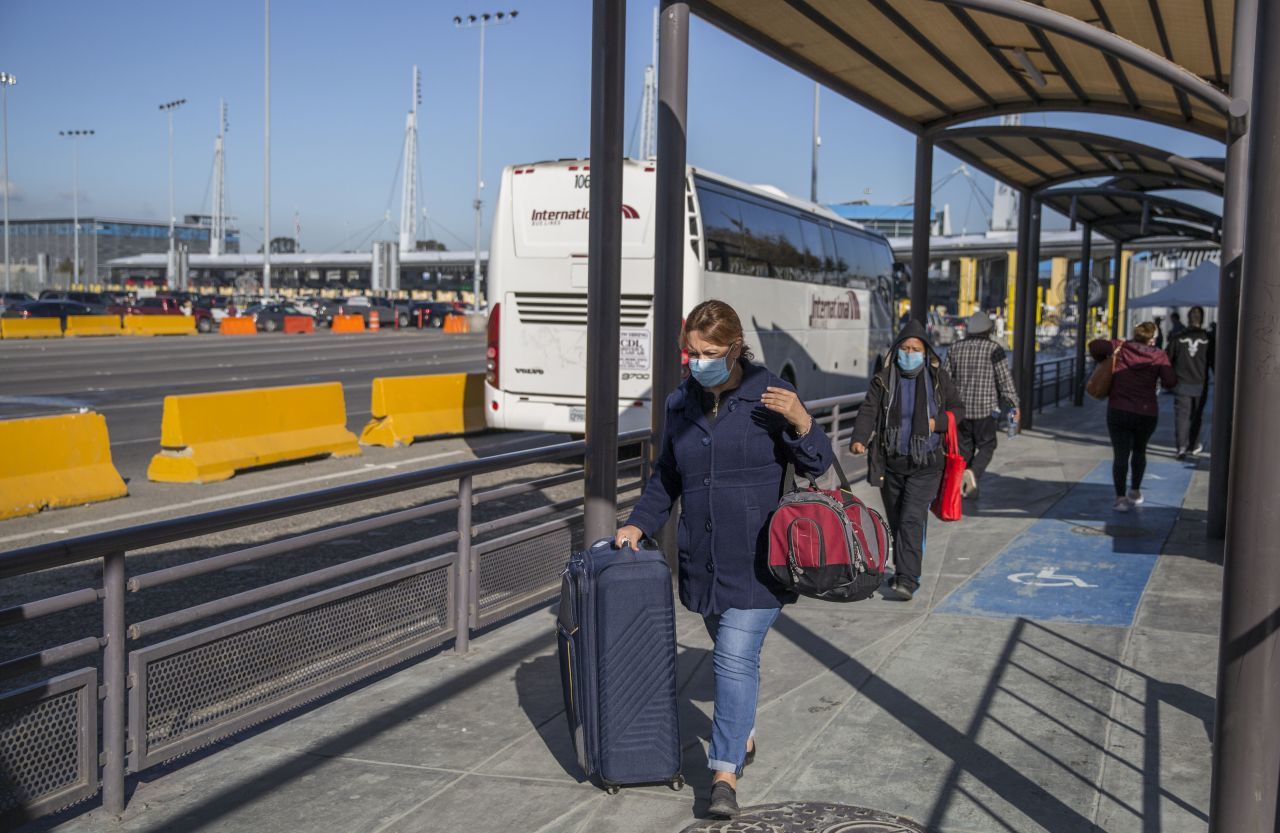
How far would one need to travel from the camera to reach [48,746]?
429cm

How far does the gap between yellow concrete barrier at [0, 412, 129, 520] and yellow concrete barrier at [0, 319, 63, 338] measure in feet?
119

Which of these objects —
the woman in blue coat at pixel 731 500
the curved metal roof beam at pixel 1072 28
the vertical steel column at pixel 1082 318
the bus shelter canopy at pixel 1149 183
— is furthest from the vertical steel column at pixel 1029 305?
the woman in blue coat at pixel 731 500

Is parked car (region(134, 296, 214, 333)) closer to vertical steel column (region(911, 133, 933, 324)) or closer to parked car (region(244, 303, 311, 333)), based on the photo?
parked car (region(244, 303, 311, 333))

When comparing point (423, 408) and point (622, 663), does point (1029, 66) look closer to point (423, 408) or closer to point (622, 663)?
point (622, 663)

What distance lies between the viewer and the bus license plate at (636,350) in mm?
15258

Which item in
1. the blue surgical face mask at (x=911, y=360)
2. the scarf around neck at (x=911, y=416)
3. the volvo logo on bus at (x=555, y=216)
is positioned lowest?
the scarf around neck at (x=911, y=416)

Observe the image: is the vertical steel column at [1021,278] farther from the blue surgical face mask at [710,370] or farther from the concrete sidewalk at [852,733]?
the blue surgical face mask at [710,370]

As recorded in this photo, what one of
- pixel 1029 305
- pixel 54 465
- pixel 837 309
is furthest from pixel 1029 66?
pixel 837 309

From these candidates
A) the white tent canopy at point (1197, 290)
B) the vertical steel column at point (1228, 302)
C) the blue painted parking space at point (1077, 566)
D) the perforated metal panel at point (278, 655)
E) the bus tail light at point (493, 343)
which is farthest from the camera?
the white tent canopy at point (1197, 290)

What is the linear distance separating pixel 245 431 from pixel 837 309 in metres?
10.3

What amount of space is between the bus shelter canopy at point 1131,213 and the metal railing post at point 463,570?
42.1 feet

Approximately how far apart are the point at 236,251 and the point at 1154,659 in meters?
206

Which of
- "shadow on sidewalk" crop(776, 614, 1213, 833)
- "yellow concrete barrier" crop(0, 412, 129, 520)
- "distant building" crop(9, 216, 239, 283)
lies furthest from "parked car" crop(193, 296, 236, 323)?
"distant building" crop(9, 216, 239, 283)

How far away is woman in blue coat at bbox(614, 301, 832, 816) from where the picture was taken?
4438mm
